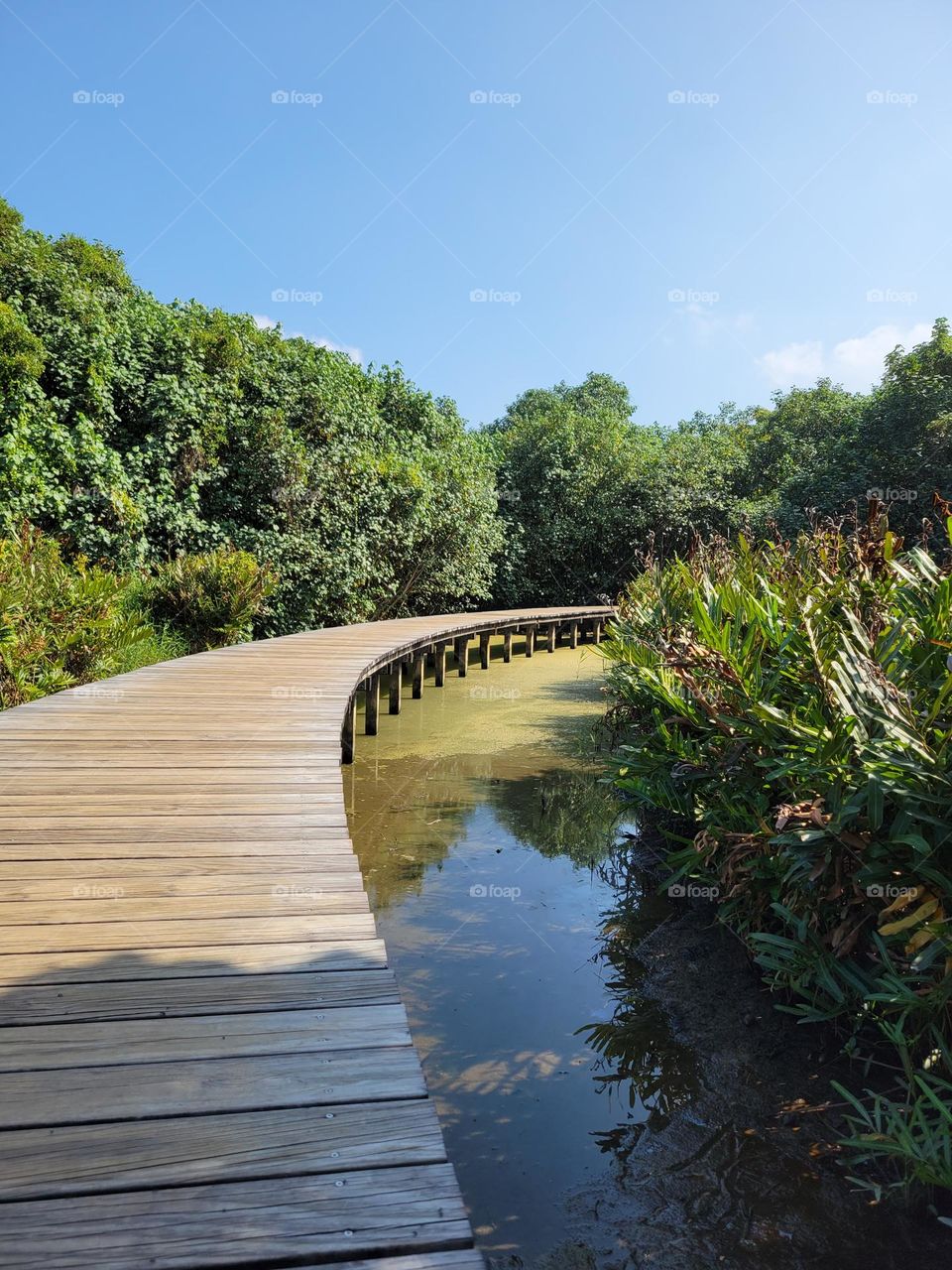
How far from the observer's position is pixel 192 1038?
5.80 ft

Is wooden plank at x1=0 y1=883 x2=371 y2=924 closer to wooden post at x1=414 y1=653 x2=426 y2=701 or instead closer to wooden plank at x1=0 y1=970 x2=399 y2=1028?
wooden plank at x1=0 y1=970 x2=399 y2=1028

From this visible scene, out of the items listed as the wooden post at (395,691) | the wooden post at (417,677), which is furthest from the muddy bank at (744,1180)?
the wooden post at (417,677)

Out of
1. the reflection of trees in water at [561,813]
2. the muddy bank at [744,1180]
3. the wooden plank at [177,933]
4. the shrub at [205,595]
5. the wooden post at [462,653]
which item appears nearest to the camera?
the muddy bank at [744,1180]

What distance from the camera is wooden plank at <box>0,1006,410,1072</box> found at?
1691 millimetres

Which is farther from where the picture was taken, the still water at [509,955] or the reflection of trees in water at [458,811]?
the reflection of trees in water at [458,811]

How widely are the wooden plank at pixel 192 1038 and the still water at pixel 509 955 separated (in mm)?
700

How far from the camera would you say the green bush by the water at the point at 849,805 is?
2057 mm

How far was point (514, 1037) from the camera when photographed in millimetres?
2963

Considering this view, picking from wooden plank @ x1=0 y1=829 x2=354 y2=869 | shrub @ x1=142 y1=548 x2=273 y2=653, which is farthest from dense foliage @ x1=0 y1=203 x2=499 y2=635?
wooden plank @ x1=0 y1=829 x2=354 y2=869

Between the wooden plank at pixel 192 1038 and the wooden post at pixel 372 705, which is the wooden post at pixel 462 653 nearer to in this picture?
the wooden post at pixel 372 705

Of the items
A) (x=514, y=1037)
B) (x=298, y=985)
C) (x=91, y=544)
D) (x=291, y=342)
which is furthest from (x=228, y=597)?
(x=298, y=985)

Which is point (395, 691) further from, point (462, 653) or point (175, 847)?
point (175, 847)

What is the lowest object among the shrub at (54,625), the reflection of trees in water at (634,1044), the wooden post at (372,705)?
the reflection of trees in water at (634,1044)

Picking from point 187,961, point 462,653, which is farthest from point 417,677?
point 187,961
